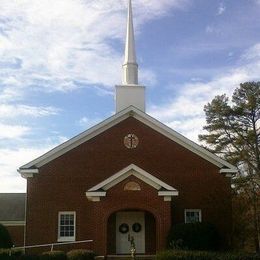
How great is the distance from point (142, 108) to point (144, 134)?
10.4 ft

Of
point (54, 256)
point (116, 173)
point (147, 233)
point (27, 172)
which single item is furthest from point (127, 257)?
point (27, 172)

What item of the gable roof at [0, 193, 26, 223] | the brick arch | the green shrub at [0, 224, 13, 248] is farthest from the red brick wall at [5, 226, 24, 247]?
the brick arch

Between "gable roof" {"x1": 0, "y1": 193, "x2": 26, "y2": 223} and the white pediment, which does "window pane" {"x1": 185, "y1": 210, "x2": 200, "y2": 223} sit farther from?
"gable roof" {"x1": 0, "y1": 193, "x2": 26, "y2": 223}

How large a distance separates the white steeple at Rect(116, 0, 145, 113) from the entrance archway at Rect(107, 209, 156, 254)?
7065 millimetres

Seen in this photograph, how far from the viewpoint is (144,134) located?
31766 mm

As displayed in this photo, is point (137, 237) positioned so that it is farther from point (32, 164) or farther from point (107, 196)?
point (32, 164)

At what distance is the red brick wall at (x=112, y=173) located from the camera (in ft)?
99.8

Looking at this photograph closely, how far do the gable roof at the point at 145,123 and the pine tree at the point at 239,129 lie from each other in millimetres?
16166

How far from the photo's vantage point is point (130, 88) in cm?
3459

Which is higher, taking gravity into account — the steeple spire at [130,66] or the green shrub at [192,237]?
the steeple spire at [130,66]

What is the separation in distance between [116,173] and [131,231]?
3.70m

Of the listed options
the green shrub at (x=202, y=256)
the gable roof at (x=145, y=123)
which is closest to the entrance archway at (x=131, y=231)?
the gable roof at (x=145, y=123)

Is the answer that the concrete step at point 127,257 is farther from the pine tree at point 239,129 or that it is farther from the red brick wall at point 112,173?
the pine tree at point 239,129

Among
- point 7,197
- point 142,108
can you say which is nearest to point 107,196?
point 142,108
